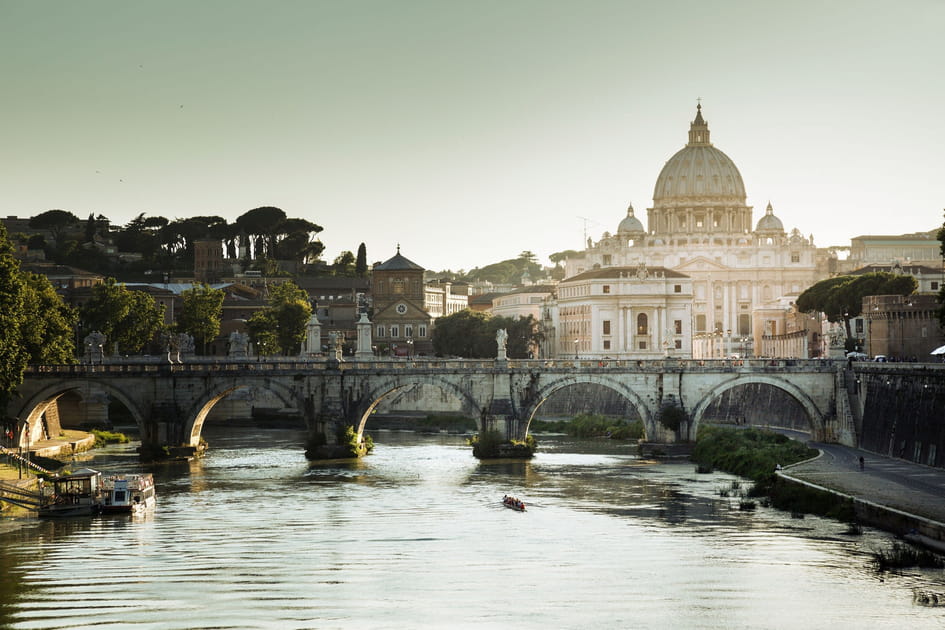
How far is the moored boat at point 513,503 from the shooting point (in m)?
55.2

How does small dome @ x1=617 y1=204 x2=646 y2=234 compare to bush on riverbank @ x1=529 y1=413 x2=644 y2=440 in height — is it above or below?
above

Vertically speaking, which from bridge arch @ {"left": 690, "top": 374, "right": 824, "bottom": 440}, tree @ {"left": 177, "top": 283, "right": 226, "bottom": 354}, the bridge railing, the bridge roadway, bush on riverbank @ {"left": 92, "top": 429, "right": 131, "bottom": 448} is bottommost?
the bridge roadway

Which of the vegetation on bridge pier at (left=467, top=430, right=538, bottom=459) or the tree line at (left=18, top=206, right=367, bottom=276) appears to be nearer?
the vegetation on bridge pier at (left=467, top=430, right=538, bottom=459)

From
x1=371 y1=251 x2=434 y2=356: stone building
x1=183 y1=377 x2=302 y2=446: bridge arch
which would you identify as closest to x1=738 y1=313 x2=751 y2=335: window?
x1=371 y1=251 x2=434 y2=356: stone building

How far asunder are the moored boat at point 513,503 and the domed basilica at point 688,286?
71510 millimetres

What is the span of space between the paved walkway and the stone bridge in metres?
9.36

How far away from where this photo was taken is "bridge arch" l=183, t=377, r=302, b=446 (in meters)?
74.9

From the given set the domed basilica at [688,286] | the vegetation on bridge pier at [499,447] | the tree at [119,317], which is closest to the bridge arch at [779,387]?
the vegetation on bridge pier at [499,447]

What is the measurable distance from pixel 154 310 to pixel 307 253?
241 ft

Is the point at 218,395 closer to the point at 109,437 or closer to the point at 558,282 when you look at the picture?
the point at 109,437

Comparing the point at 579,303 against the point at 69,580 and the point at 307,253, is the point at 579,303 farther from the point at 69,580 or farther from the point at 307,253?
the point at 69,580

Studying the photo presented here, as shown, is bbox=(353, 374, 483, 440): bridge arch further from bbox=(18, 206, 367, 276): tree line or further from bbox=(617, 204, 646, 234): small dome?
bbox=(617, 204, 646, 234): small dome

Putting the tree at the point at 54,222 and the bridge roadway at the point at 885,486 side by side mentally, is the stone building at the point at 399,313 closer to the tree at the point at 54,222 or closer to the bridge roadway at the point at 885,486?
the tree at the point at 54,222

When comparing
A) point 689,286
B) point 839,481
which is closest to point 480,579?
point 839,481
